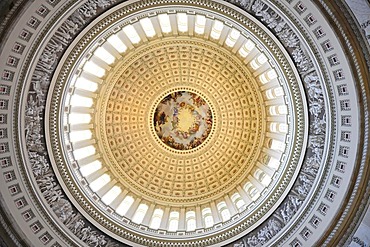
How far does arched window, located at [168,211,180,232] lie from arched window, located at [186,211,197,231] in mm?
672

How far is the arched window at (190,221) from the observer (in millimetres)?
22719

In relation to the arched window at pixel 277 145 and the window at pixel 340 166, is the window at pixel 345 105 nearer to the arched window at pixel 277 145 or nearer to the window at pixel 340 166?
the window at pixel 340 166

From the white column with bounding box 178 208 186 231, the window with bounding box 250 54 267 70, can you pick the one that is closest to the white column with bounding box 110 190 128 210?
the white column with bounding box 178 208 186 231

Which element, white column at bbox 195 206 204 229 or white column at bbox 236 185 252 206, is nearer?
white column at bbox 195 206 204 229

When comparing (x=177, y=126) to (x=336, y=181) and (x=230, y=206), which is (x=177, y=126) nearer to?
(x=230, y=206)

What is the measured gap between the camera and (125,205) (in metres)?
24.9

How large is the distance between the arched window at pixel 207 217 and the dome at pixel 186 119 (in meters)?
0.07

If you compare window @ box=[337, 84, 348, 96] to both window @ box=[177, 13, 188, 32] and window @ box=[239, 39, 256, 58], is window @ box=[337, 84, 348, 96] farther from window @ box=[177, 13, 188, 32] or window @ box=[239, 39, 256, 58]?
window @ box=[177, 13, 188, 32]

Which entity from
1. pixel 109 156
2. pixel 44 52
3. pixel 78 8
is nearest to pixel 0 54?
pixel 44 52

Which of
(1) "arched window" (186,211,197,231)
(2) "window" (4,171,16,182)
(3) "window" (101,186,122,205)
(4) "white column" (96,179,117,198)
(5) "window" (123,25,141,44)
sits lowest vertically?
(1) "arched window" (186,211,197,231)

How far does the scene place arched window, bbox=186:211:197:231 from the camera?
22.7 meters

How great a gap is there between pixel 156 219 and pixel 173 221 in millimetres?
1110

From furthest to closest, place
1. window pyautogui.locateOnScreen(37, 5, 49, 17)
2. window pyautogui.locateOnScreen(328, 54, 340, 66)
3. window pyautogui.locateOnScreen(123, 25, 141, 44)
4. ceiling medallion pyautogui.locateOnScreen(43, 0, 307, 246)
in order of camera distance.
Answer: window pyautogui.locateOnScreen(123, 25, 141, 44) < ceiling medallion pyautogui.locateOnScreen(43, 0, 307, 246) < window pyautogui.locateOnScreen(328, 54, 340, 66) < window pyautogui.locateOnScreen(37, 5, 49, 17)

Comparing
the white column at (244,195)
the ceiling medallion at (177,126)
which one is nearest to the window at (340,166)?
the ceiling medallion at (177,126)
